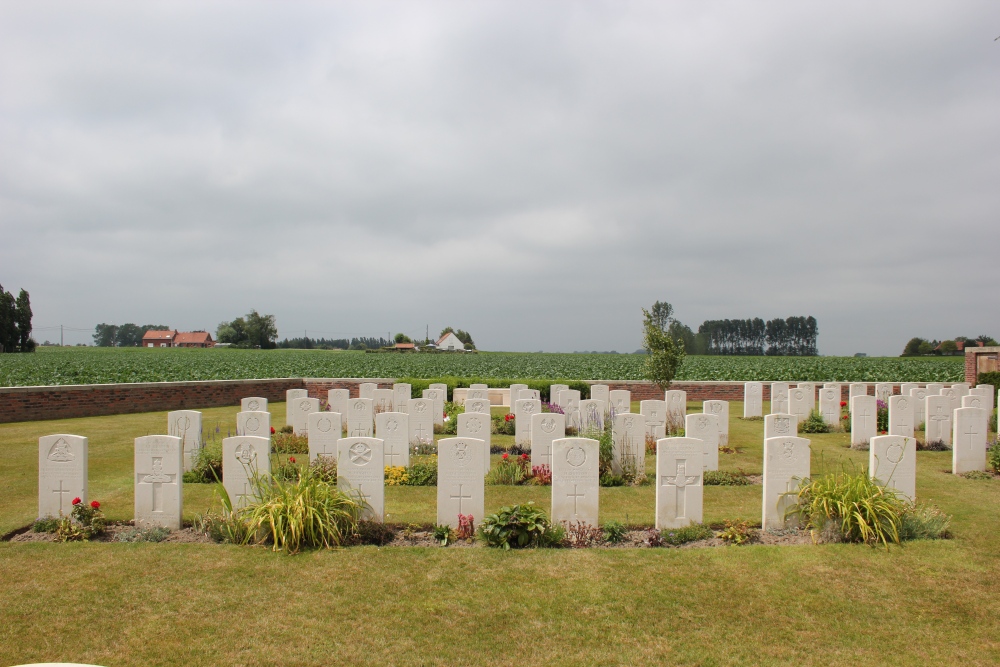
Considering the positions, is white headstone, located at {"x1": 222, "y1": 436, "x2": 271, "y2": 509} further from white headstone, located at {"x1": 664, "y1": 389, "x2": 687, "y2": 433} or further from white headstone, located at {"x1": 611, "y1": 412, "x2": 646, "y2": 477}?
white headstone, located at {"x1": 664, "y1": 389, "x2": 687, "y2": 433}

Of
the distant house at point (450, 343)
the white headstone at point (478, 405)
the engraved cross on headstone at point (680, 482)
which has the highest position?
the distant house at point (450, 343)

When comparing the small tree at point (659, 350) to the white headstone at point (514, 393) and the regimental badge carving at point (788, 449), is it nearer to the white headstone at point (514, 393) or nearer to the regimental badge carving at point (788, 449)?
the white headstone at point (514, 393)

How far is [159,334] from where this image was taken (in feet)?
317

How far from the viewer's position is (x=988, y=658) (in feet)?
15.0

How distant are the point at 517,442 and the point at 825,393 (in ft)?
31.7

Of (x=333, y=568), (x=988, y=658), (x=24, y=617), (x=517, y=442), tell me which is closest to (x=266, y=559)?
(x=333, y=568)

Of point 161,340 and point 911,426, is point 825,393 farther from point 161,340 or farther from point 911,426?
point 161,340

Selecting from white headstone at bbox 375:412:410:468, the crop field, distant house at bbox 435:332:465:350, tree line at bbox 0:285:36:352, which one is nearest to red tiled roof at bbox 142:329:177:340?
tree line at bbox 0:285:36:352

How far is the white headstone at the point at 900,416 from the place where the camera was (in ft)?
43.3

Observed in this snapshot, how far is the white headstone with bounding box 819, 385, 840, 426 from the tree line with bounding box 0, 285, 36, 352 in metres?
59.1

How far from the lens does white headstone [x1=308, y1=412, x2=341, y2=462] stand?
10.6 m

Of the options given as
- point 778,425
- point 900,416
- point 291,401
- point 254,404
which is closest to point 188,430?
point 254,404

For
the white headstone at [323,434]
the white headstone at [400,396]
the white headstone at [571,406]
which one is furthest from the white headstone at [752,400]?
the white headstone at [323,434]

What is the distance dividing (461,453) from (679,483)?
2.71 metres
